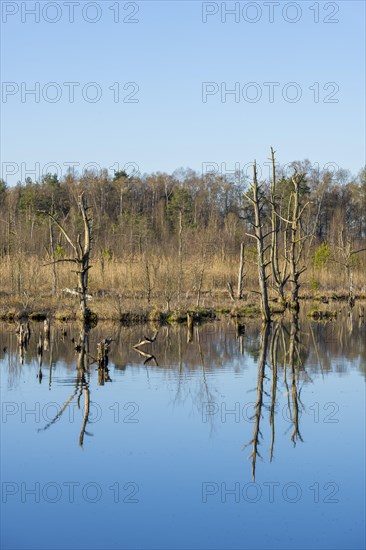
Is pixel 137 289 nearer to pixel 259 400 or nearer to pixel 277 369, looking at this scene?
pixel 277 369

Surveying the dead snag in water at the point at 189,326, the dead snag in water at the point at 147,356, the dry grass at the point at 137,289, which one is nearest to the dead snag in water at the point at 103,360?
the dead snag in water at the point at 147,356

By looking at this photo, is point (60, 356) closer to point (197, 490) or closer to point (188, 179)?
point (197, 490)

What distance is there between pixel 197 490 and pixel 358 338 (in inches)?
509

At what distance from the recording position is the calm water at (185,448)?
7.39 metres

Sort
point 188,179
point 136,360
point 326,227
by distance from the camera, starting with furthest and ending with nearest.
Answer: point 188,179 < point 326,227 < point 136,360

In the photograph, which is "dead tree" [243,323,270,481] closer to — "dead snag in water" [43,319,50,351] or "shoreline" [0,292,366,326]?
"shoreline" [0,292,366,326]

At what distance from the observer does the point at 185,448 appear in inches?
398

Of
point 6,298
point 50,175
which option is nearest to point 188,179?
point 50,175

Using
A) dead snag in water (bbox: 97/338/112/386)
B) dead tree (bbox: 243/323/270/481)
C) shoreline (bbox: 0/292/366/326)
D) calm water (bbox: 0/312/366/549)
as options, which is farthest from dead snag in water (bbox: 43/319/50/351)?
dead tree (bbox: 243/323/270/481)

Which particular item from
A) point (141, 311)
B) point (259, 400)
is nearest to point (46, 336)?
point (141, 311)

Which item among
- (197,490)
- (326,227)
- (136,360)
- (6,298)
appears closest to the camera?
(197,490)

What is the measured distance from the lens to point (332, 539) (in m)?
7.06

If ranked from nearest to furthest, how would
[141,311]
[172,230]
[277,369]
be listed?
[277,369], [141,311], [172,230]

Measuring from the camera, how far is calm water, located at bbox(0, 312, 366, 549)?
739 cm
